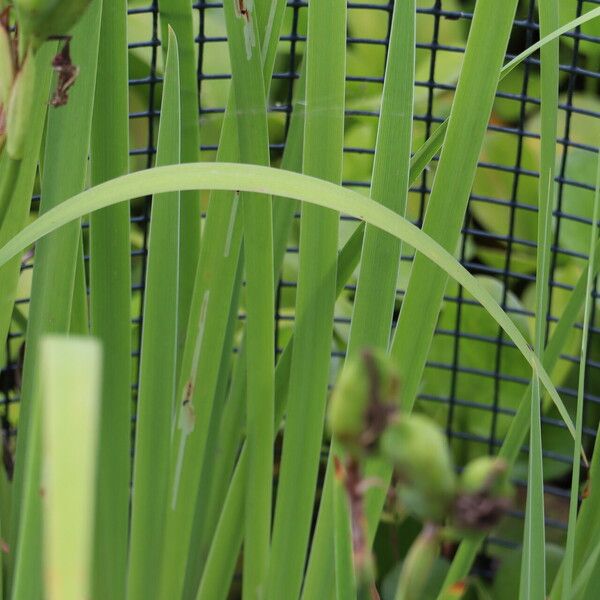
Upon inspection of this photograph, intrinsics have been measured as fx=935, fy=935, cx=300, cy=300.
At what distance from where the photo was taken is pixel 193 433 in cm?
54

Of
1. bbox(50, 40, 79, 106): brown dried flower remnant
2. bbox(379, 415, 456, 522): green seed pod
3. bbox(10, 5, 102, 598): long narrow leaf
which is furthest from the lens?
bbox(10, 5, 102, 598): long narrow leaf

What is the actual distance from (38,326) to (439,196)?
8.6 inches

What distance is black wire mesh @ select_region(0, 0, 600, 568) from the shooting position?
869 millimetres

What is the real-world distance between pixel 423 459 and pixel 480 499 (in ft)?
0.05

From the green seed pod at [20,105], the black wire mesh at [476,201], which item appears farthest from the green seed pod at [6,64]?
the black wire mesh at [476,201]

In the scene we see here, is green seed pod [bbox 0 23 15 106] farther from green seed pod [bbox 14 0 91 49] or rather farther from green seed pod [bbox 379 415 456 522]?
green seed pod [bbox 379 415 456 522]

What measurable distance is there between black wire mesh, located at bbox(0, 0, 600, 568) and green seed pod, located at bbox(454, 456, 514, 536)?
0.59 metres

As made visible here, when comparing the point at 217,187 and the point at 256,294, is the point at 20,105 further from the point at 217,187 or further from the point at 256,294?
the point at 256,294

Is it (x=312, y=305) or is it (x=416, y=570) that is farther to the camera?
(x=312, y=305)

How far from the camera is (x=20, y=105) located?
0.26 metres

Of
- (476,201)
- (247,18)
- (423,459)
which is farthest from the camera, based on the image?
(476,201)

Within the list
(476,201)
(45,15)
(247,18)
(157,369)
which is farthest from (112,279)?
(476,201)

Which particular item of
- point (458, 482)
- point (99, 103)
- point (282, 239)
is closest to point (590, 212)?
point (282, 239)

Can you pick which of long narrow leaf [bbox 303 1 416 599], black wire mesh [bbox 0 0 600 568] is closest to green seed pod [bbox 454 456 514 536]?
long narrow leaf [bbox 303 1 416 599]
